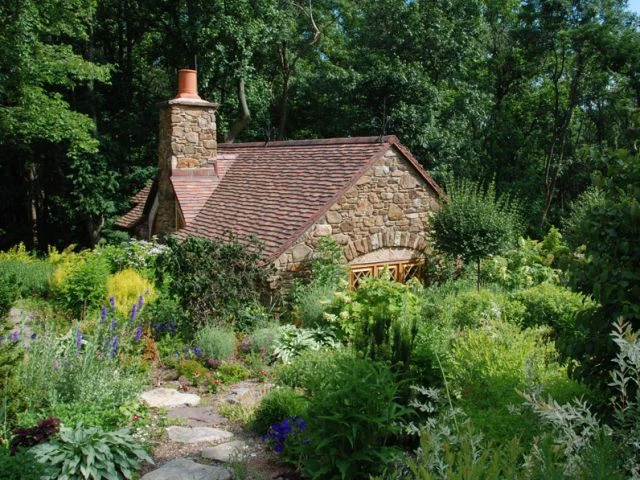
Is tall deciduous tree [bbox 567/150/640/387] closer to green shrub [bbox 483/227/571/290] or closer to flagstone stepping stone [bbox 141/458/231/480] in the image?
flagstone stepping stone [bbox 141/458/231/480]

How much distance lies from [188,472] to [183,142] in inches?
413

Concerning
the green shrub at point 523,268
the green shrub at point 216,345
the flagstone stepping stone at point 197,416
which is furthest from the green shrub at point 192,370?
the green shrub at point 523,268

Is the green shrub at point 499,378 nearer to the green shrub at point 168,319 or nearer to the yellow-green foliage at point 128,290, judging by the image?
the green shrub at point 168,319

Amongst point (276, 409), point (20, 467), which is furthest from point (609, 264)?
point (20, 467)

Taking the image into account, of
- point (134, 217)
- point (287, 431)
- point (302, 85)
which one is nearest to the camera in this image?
point (287, 431)

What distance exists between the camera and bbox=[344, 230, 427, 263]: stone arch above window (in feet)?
36.4

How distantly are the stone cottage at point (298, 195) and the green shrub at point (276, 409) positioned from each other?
14.2ft

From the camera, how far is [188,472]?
4.81 m

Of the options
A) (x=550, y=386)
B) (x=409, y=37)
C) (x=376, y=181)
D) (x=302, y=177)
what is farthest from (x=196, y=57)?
(x=550, y=386)

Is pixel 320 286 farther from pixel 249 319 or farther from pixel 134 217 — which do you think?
pixel 134 217

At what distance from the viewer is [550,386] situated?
494 cm

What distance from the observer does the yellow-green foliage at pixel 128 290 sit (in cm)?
913

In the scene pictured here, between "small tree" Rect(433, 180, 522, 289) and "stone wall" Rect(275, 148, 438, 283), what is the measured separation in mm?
573

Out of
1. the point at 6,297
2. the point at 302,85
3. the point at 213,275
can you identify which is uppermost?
the point at 302,85
